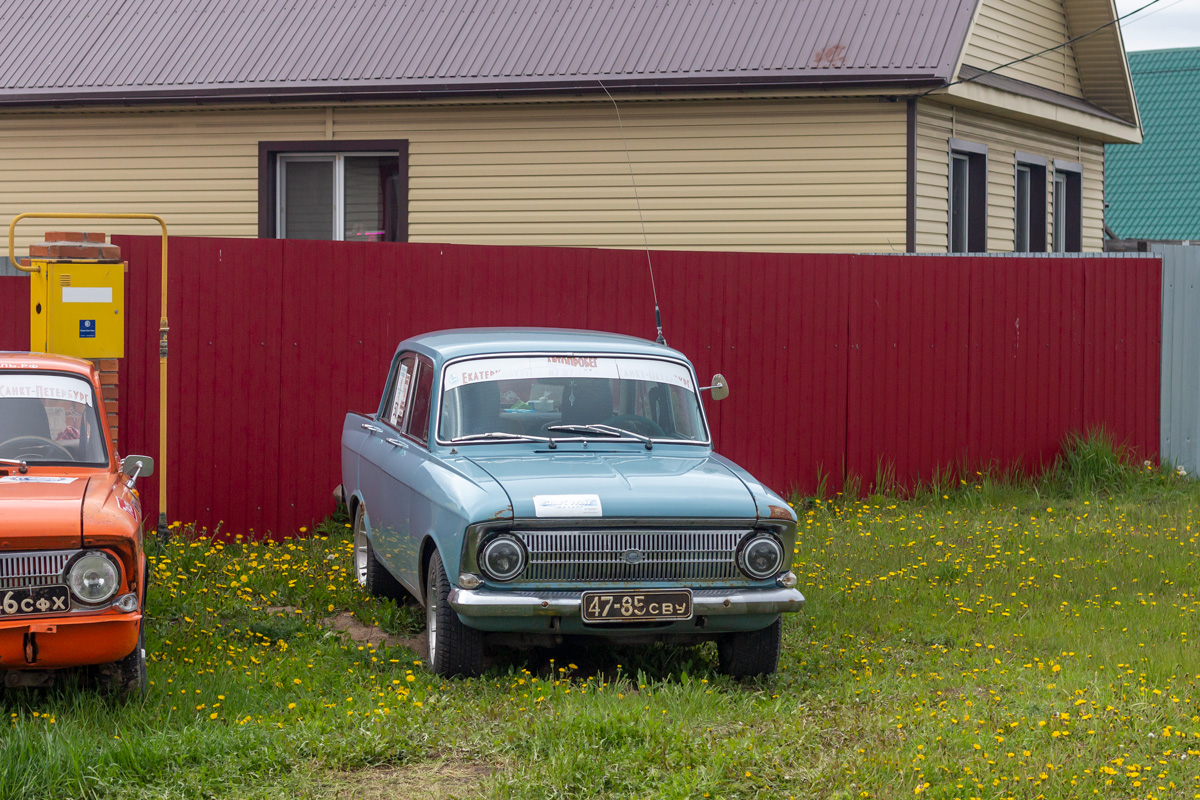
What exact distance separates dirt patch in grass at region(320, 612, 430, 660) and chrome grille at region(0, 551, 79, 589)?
1846 mm

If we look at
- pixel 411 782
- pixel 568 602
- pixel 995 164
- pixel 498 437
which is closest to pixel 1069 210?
pixel 995 164

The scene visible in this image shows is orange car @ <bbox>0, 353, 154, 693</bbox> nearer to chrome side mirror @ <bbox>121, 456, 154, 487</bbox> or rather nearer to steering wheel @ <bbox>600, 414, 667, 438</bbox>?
chrome side mirror @ <bbox>121, 456, 154, 487</bbox>

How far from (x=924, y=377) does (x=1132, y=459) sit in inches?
84.3

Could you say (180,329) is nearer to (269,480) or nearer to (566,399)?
(269,480)

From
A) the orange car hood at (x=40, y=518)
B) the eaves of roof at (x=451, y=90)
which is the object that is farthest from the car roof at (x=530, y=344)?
the eaves of roof at (x=451, y=90)

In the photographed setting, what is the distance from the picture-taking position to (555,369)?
22.7 ft

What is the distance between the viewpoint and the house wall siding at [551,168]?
13.5 meters

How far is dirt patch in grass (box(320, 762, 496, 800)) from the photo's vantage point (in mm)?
4613

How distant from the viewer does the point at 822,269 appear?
1111 centimetres

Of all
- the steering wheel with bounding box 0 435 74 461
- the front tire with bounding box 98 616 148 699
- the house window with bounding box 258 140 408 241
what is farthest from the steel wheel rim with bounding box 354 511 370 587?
the house window with bounding box 258 140 408 241

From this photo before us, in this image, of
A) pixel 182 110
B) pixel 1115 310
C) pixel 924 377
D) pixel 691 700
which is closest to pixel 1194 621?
pixel 691 700

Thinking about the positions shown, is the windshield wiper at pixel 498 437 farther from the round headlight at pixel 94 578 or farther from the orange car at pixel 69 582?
the round headlight at pixel 94 578

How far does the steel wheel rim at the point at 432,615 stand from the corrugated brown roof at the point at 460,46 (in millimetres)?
8209

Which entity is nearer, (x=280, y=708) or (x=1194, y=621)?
(x=280, y=708)
